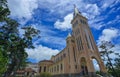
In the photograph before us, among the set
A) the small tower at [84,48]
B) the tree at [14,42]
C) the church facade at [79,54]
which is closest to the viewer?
the tree at [14,42]

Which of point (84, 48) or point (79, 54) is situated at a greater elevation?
point (84, 48)

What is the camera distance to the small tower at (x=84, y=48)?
1336 inches

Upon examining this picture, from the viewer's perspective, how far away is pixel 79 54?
126 feet

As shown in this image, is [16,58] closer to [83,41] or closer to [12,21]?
[12,21]

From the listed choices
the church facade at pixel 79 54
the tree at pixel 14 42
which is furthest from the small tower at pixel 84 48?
the tree at pixel 14 42

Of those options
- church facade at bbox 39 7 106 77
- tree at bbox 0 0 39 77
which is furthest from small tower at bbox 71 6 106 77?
tree at bbox 0 0 39 77

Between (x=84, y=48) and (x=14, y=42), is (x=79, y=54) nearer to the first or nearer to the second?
(x=84, y=48)

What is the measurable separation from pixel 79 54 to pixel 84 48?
3605 mm

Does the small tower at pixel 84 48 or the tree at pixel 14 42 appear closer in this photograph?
the tree at pixel 14 42

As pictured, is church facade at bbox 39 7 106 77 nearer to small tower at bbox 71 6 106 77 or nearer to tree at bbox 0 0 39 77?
small tower at bbox 71 6 106 77

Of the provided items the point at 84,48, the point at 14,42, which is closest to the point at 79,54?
the point at 84,48

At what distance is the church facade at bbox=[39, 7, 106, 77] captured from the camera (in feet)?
116

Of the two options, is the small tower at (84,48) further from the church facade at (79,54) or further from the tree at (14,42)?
the tree at (14,42)

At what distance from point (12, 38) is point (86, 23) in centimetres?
3140
